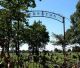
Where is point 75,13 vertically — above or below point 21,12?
above

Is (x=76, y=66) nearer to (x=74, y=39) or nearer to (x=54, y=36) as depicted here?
(x=74, y=39)

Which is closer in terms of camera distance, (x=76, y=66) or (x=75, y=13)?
(x=76, y=66)

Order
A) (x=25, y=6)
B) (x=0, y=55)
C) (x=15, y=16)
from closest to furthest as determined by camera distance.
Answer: (x=0, y=55) → (x=25, y=6) → (x=15, y=16)

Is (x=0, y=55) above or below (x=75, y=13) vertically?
below

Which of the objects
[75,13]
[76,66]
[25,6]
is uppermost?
[75,13]

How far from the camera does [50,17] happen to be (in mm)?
36750

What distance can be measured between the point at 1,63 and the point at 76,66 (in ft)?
8.79

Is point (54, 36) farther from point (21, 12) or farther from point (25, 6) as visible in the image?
point (25, 6)

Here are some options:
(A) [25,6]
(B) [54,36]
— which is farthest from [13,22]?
(B) [54,36]

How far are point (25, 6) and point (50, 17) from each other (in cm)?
1375

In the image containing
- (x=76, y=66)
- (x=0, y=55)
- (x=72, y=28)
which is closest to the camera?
(x=0, y=55)

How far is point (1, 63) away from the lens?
10508 millimetres

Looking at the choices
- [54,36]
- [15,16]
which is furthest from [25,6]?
[54,36]

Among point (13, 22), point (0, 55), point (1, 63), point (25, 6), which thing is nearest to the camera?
point (0, 55)
